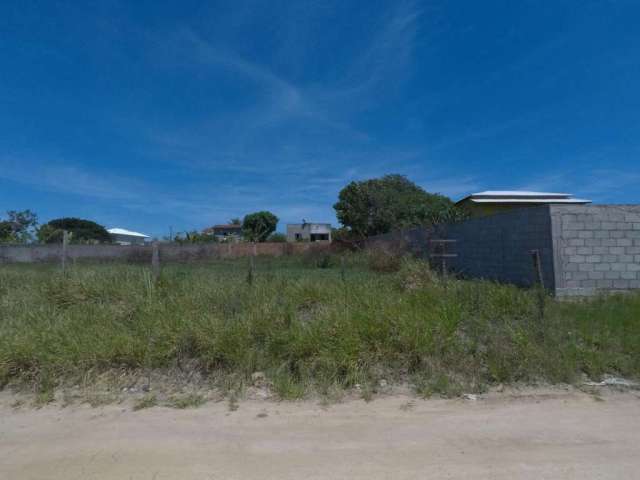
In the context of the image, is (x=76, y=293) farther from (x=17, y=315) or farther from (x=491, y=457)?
(x=491, y=457)

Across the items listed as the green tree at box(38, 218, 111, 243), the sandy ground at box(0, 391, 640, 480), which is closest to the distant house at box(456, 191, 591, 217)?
the sandy ground at box(0, 391, 640, 480)

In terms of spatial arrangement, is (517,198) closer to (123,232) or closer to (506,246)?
(506,246)

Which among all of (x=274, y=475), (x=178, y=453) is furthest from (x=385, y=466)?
(x=178, y=453)

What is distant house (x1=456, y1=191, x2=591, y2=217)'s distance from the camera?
66.3 ft

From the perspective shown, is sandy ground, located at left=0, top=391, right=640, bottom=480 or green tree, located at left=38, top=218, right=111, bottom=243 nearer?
sandy ground, located at left=0, top=391, right=640, bottom=480

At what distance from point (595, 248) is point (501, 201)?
12.3m

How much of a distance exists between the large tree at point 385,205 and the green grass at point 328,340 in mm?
18999

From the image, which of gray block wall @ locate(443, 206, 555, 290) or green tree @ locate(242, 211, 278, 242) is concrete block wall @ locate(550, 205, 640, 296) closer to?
gray block wall @ locate(443, 206, 555, 290)

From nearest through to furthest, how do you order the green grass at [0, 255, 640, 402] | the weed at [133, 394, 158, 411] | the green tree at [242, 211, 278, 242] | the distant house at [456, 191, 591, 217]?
the weed at [133, 394, 158, 411], the green grass at [0, 255, 640, 402], the distant house at [456, 191, 591, 217], the green tree at [242, 211, 278, 242]

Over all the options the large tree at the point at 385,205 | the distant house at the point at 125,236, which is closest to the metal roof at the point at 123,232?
the distant house at the point at 125,236

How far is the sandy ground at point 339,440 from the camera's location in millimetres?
2734

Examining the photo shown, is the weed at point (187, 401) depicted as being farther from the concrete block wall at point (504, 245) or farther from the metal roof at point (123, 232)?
the metal roof at point (123, 232)

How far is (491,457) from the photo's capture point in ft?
9.46

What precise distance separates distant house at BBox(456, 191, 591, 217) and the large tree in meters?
2.91
